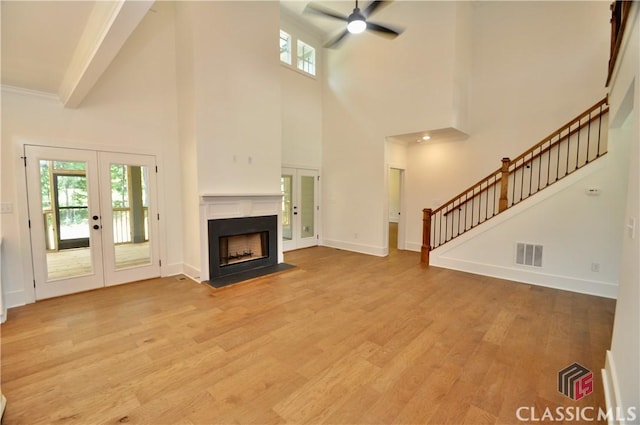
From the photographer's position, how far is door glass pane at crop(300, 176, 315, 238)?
7461 millimetres

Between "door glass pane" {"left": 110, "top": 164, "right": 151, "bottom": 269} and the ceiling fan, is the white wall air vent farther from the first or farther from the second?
"door glass pane" {"left": 110, "top": 164, "right": 151, "bottom": 269}

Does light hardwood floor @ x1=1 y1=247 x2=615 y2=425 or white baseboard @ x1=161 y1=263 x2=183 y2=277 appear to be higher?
white baseboard @ x1=161 y1=263 x2=183 y2=277

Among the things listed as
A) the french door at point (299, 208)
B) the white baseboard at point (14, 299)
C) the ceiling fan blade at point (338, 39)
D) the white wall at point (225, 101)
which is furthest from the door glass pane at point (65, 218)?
the ceiling fan blade at point (338, 39)

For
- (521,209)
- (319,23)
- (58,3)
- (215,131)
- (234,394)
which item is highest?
(319,23)

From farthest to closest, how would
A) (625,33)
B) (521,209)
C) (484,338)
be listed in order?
(521,209) → (484,338) → (625,33)

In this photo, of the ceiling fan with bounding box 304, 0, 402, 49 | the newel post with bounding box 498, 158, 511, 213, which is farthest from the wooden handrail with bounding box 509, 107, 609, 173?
the ceiling fan with bounding box 304, 0, 402, 49

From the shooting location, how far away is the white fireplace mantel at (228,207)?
15.2 feet

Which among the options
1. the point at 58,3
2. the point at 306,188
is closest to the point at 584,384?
the point at 58,3

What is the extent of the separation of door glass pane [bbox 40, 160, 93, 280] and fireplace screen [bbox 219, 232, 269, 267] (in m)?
1.93

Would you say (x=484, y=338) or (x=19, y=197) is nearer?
(x=484, y=338)

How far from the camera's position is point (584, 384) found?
88.3 inches

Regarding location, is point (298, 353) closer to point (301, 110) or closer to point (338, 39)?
point (338, 39)

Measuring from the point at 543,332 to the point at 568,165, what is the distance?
370 centimetres

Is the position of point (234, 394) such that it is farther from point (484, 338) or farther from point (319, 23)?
point (319, 23)
